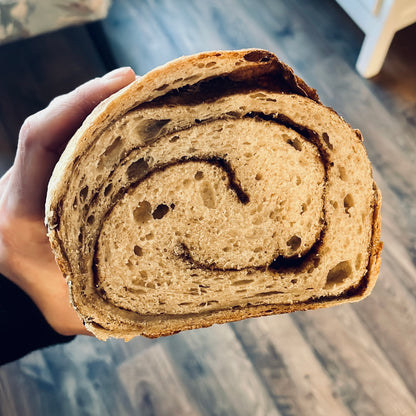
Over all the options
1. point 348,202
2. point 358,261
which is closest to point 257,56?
point 348,202

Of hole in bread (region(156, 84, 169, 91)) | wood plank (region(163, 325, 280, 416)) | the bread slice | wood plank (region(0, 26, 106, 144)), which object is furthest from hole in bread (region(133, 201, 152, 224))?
wood plank (region(0, 26, 106, 144))

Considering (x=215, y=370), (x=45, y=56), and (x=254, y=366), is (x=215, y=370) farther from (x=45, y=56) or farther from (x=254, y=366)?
(x=45, y=56)

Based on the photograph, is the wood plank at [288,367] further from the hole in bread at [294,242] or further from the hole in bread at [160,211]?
the hole in bread at [160,211]

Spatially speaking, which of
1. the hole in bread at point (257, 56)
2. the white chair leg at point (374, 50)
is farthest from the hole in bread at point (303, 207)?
the white chair leg at point (374, 50)

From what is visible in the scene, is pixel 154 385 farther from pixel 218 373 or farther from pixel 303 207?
pixel 303 207

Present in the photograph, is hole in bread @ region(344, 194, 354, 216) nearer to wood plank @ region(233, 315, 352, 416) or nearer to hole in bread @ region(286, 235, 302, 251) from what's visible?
hole in bread @ region(286, 235, 302, 251)
